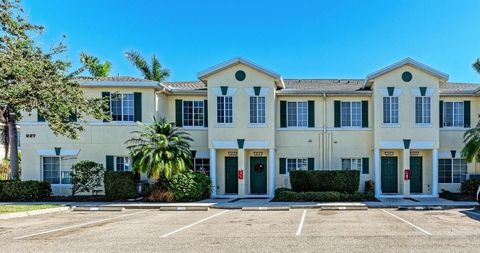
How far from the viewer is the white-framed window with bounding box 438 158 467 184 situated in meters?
22.5

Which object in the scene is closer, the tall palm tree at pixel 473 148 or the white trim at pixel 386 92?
the tall palm tree at pixel 473 148

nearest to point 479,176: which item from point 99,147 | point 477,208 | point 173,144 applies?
point 477,208

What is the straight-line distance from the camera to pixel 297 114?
74.9ft

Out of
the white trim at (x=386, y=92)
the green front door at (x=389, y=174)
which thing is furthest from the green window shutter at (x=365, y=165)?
the white trim at (x=386, y=92)

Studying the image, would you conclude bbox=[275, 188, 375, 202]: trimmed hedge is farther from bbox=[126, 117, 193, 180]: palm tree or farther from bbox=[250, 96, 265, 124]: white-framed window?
bbox=[126, 117, 193, 180]: palm tree

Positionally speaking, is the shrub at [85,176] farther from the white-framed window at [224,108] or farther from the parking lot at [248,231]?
the white-framed window at [224,108]

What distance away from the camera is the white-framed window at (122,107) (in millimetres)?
21781

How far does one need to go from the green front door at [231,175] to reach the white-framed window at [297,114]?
375cm

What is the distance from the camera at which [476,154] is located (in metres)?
19.6

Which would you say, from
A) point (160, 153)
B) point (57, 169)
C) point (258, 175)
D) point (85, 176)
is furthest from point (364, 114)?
Answer: point (57, 169)

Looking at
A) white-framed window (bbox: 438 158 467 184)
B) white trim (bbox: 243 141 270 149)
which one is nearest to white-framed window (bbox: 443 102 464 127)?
white-framed window (bbox: 438 158 467 184)

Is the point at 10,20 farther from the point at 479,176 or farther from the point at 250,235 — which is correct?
the point at 479,176

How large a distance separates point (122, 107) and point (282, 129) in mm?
8810

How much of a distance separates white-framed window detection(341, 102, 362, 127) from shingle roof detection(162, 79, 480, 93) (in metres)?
0.84
